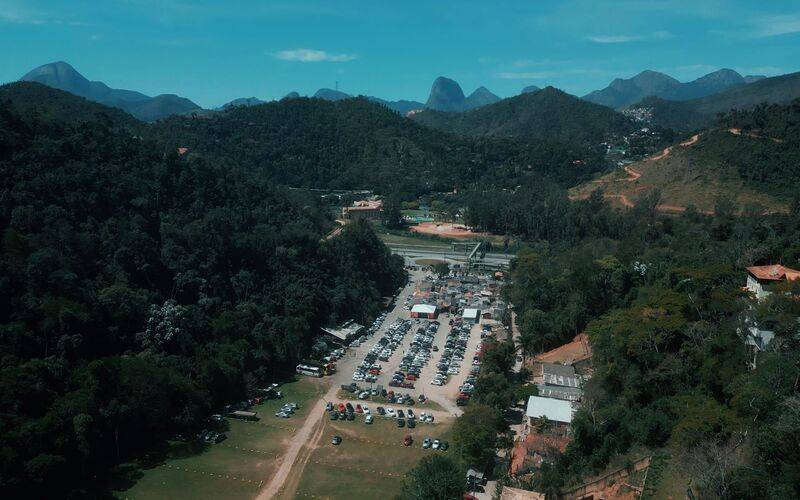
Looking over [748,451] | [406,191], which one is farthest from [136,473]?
[406,191]

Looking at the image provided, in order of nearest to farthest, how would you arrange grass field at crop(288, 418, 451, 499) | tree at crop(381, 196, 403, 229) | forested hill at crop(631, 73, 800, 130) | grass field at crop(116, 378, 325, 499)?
1. grass field at crop(116, 378, 325, 499)
2. grass field at crop(288, 418, 451, 499)
3. tree at crop(381, 196, 403, 229)
4. forested hill at crop(631, 73, 800, 130)

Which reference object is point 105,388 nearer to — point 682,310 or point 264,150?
point 682,310

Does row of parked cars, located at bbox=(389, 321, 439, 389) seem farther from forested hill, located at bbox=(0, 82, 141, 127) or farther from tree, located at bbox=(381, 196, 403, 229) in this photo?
forested hill, located at bbox=(0, 82, 141, 127)

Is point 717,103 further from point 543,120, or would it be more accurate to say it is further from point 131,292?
point 131,292

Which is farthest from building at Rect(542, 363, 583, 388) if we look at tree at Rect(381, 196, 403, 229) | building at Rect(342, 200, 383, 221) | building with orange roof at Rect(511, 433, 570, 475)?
building at Rect(342, 200, 383, 221)

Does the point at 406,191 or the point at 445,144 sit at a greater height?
the point at 445,144

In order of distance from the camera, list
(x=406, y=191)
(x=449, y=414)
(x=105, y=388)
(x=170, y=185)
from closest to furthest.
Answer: (x=105, y=388), (x=449, y=414), (x=170, y=185), (x=406, y=191)
